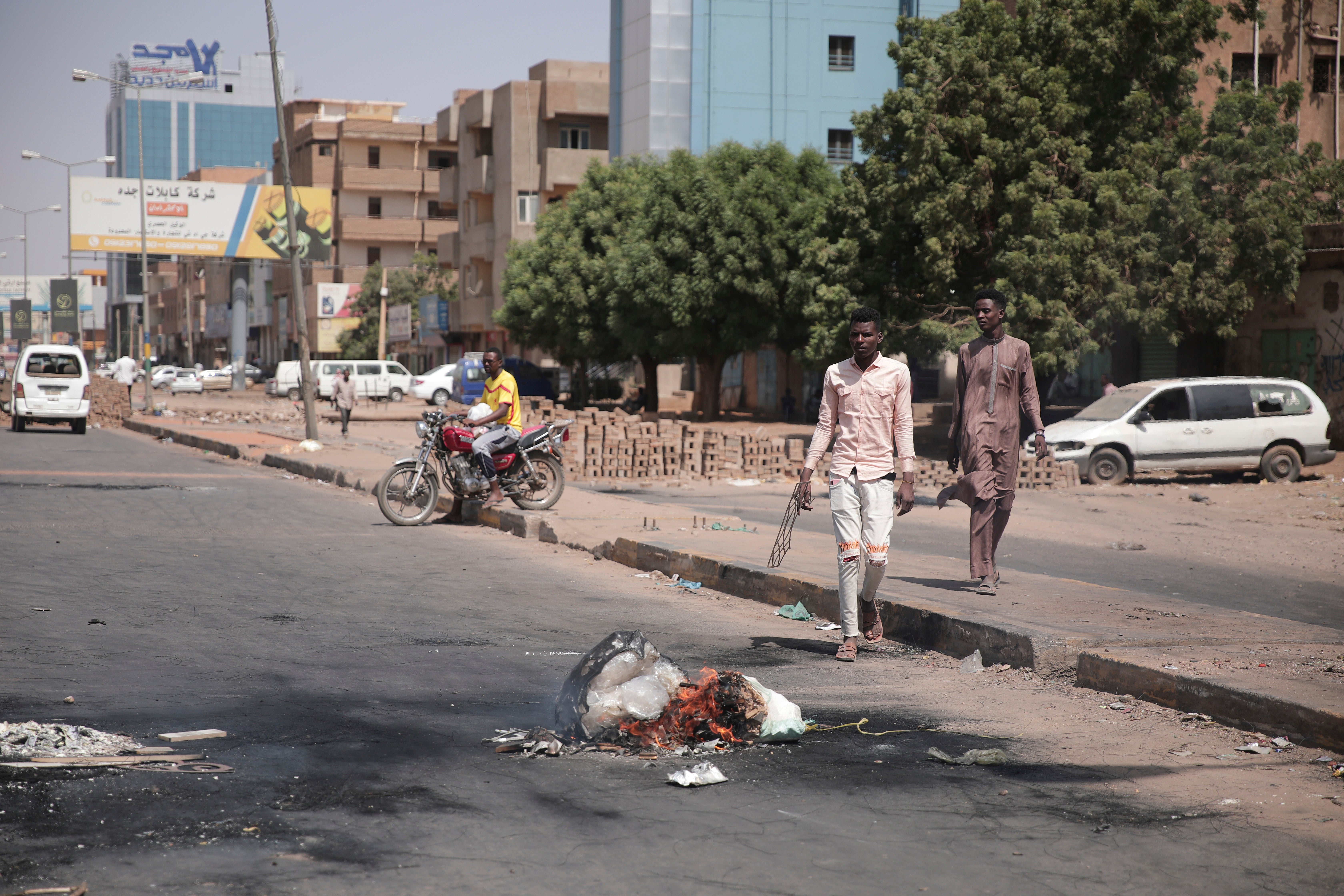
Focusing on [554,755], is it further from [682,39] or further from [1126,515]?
[682,39]

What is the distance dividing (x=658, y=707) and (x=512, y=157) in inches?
2278

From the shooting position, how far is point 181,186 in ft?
190

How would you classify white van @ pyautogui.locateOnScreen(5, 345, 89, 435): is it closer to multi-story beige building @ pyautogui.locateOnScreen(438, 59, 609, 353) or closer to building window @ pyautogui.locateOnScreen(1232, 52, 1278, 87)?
multi-story beige building @ pyautogui.locateOnScreen(438, 59, 609, 353)

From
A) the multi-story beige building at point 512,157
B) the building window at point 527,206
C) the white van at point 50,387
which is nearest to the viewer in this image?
the white van at point 50,387

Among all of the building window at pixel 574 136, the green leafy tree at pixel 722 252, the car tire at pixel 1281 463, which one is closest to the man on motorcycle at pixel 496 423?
the car tire at pixel 1281 463

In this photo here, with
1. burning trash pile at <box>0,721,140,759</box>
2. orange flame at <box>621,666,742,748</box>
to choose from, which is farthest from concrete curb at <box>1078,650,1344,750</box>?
burning trash pile at <box>0,721,140,759</box>

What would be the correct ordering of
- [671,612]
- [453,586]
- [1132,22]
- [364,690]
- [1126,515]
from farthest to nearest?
[1132,22], [1126,515], [453,586], [671,612], [364,690]

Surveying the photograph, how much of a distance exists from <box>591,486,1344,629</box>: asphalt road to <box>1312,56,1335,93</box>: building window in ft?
89.3

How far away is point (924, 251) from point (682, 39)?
2811cm

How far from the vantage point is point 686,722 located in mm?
5051

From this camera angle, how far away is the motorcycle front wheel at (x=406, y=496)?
1373cm

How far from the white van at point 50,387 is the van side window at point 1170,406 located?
75.2 ft

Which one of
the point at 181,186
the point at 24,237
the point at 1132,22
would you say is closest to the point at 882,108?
the point at 1132,22

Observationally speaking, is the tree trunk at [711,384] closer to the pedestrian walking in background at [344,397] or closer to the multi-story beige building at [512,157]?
the pedestrian walking in background at [344,397]
